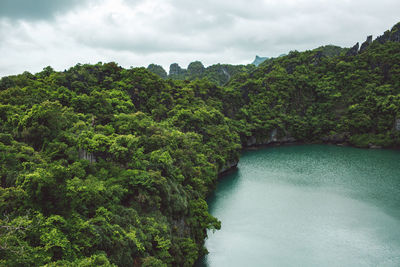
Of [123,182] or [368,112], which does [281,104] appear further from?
[123,182]

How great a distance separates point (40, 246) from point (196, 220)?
10706mm

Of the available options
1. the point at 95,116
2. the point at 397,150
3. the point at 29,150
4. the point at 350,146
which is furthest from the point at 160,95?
the point at 397,150

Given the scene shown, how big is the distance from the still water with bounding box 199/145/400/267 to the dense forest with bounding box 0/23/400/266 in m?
2.38

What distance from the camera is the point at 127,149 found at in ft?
56.6

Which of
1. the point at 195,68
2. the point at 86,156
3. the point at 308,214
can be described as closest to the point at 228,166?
the point at 308,214

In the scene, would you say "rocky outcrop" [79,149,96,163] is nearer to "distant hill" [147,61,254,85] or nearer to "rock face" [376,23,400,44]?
"rock face" [376,23,400,44]

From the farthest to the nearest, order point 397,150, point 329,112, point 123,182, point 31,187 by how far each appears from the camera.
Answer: point 329,112, point 397,150, point 123,182, point 31,187

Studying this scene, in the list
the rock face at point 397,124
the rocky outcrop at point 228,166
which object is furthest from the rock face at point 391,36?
the rocky outcrop at point 228,166

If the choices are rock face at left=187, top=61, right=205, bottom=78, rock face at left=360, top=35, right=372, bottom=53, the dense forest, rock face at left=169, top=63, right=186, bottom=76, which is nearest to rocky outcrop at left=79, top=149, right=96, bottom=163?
the dense forest

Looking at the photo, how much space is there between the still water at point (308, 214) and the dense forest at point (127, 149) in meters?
2.38

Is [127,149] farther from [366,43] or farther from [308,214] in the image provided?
[366,43]

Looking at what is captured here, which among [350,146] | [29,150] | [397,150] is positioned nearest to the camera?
[29,150]

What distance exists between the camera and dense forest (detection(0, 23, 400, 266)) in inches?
405

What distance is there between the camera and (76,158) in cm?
1533
